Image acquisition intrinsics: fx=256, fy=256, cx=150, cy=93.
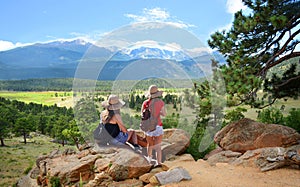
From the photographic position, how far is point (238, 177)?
17.7 feet

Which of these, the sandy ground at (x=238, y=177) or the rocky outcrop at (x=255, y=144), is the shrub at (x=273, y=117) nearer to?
the rocky outcrop at (x=255, y=144)

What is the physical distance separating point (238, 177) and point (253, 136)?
2390 mm

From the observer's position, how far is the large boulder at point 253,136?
711cm

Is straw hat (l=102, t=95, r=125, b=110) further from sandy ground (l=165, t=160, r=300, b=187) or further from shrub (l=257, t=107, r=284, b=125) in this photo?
shrub (l=257, t=107, r=284, b=125)

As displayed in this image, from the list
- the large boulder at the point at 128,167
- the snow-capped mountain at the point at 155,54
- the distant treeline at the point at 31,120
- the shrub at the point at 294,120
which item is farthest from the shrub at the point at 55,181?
the distant treeline at the point at 31,120

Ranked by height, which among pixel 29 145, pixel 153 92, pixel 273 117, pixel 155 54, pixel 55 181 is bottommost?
pixel 29 145

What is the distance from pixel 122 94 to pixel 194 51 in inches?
94.0

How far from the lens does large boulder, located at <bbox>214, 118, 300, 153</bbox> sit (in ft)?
23.3

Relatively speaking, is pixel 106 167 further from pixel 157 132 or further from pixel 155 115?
pixel 155 115

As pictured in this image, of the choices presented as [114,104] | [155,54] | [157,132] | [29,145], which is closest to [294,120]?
[155,54]

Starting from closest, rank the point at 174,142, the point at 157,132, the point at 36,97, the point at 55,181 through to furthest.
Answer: the point at 157,132
the point at 55,181
the point at 174,142
the point at 36,97

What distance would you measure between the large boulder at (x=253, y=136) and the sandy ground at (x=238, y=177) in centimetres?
133

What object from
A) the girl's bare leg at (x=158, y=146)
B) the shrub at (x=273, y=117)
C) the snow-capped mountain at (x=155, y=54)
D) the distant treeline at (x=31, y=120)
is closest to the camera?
the girl's bare leg at (x=158, y=146)

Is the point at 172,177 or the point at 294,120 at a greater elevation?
the point at 294,120
